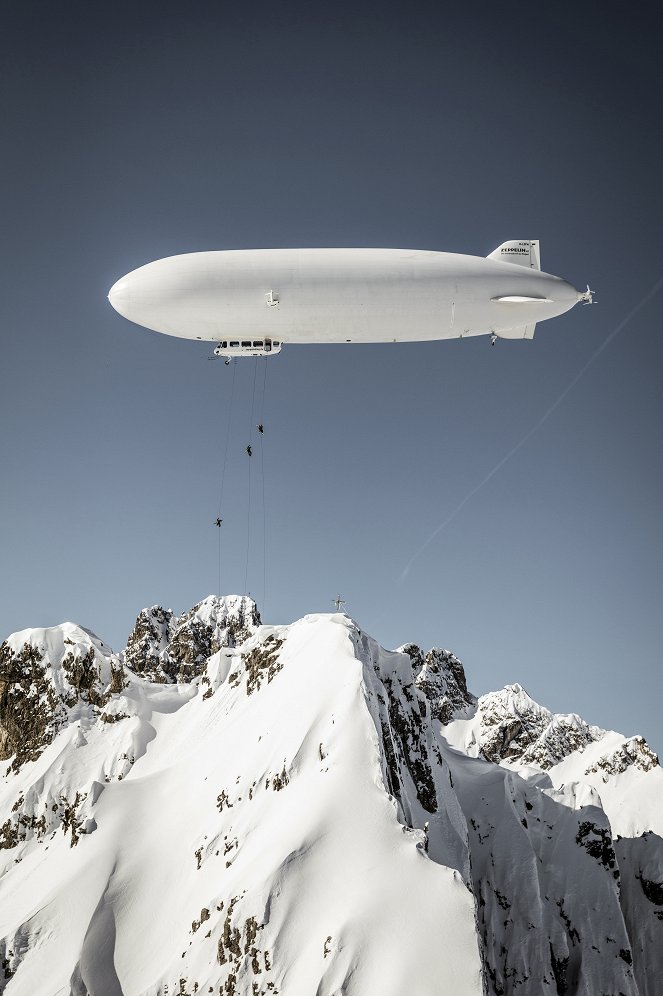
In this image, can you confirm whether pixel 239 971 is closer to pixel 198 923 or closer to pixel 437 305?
pixel 198 923

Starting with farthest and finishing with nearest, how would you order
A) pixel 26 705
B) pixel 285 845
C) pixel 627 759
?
1. pixel 627 759
2. pixel 26 705
3. pixel 285 845

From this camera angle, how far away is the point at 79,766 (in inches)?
2699

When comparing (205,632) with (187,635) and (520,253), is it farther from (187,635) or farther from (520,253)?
(520,253)

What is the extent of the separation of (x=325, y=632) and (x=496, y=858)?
38.4m

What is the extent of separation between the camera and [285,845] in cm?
3812

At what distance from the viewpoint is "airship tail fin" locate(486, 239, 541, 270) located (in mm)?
46781

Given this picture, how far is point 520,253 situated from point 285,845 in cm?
4371

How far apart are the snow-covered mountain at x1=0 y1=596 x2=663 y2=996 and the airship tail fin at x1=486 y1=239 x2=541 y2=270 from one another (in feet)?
112

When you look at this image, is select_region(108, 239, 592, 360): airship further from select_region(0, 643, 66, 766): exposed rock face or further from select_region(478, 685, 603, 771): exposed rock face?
select_region(478, 685, 603, 771): exposed rock face

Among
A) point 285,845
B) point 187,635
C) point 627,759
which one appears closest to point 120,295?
point 285,845

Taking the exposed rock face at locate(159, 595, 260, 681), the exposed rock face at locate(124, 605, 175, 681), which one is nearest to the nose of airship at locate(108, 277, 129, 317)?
the exposed rock face at locate(159, 595, 260, 681)

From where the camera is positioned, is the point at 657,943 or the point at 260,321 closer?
the point at 260,321

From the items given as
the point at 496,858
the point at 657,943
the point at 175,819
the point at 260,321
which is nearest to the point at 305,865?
the point at 175,819

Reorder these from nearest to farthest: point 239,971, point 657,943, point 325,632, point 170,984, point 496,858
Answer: point 239,971
point 170,984
point 325,632
point 496,858
point 657,943
